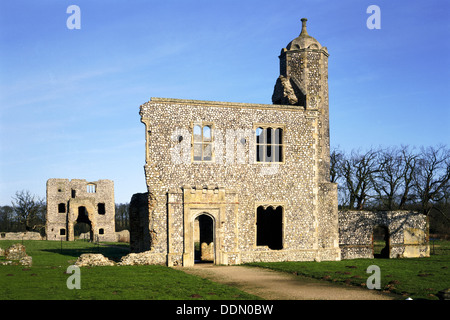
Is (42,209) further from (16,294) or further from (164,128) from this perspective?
(16,294)

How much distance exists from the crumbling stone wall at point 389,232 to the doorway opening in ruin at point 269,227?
12.0ft

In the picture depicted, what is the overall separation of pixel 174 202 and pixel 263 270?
16.6 feet

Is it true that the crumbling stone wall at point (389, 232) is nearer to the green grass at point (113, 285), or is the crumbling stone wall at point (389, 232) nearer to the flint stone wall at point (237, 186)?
the flint stone wall at point (237, 186)

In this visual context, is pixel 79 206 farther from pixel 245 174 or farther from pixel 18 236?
pixel 245 174

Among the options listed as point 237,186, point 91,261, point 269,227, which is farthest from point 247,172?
point 91,261

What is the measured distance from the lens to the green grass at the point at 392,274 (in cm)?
1489

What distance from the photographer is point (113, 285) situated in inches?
594

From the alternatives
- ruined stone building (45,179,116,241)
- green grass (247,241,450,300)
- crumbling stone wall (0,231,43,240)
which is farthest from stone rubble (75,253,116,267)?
crumbling stone wall (0,231,43,240)

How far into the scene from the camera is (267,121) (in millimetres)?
23422

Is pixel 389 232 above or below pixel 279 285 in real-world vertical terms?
above

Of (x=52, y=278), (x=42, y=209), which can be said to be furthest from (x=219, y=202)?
(x=42, y=209)

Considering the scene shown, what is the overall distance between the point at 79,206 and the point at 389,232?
36691 mm

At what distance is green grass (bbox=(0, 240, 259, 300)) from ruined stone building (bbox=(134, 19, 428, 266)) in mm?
3234

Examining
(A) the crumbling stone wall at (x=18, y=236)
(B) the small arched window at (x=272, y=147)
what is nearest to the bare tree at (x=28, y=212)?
(A) the crumbling stone wall at (x=18, y=236)
